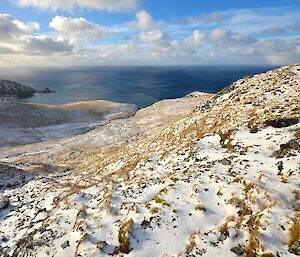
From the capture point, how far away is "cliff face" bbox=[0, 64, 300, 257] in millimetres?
10703

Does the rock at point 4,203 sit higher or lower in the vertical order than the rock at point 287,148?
lower

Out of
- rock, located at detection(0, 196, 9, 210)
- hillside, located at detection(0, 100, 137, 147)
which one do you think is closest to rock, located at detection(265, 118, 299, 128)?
rock, located at detection(0, 196, 9, 210)

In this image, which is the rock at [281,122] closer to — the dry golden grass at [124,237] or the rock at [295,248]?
the rock at [295,248]

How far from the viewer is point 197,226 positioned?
11.4m

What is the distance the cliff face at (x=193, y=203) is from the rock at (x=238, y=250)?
32 mm

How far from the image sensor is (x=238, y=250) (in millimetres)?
10078

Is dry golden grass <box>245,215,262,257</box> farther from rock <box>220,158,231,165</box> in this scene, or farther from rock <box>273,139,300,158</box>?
rock <box>273,139,300,158</box>

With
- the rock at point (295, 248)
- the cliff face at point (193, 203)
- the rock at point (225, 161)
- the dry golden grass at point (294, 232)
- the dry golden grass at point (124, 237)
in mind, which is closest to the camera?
the rock at point (295, 248)

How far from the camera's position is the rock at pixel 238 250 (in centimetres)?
997

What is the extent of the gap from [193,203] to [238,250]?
9.94 ft

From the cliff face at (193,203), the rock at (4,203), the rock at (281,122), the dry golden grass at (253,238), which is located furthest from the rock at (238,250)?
the rock at (4,203)

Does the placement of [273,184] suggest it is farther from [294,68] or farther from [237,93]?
[294,68]

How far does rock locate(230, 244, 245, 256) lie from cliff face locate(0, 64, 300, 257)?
32 millimetres

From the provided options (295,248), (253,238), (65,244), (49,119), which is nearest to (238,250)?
(253,238)
